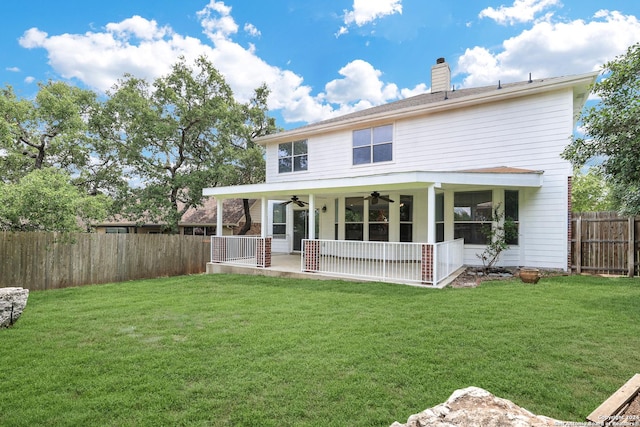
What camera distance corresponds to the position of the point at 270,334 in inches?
177

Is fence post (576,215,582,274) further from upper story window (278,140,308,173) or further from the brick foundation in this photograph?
upper story window (278,140,308,173)

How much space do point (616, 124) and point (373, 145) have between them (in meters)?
7.49

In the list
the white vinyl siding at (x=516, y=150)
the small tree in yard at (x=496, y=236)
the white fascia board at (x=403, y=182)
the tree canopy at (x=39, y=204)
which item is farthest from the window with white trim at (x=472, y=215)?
the tree canopy at (x=39, y=204)

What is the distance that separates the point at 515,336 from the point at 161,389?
4262 millimetres

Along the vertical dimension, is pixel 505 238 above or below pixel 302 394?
above

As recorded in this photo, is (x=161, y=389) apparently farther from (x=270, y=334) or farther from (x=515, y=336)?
(x=515, y=336)

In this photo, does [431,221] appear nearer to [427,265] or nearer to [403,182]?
[427,265]

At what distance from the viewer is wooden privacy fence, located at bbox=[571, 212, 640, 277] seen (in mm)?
8688

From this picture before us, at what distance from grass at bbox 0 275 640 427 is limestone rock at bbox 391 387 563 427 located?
1.04 m

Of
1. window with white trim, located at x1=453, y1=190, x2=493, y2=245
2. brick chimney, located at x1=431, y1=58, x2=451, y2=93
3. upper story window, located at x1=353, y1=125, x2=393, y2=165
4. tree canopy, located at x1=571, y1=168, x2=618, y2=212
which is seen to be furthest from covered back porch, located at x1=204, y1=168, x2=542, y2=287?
tree canopy, located at x1=571, y1=168, x2=618, y2=212

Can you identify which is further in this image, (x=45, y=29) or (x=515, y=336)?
(x=45, y=29)

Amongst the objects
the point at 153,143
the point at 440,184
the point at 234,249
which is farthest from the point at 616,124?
the point at 153,143

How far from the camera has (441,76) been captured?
45.6 ft

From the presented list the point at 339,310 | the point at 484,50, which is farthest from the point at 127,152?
the point at 484,50
